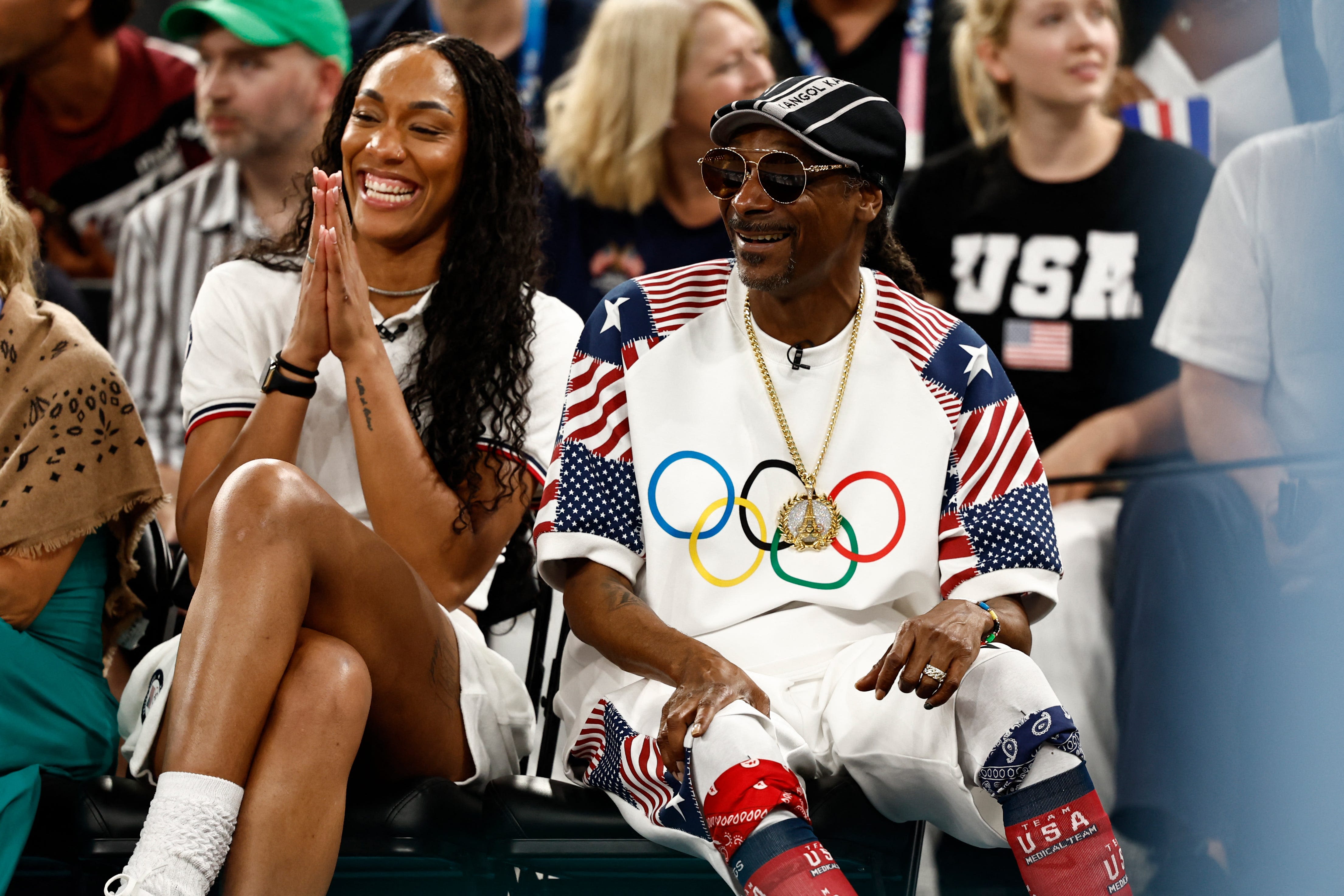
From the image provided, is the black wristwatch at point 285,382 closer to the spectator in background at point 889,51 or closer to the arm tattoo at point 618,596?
the arm tattoo at point 618,596

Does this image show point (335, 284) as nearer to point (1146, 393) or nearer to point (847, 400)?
point (847, 400)

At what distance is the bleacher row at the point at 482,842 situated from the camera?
1.66m

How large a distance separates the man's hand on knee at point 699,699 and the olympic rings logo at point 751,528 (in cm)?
19

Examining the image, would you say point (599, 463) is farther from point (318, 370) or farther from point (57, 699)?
point (57, 699)

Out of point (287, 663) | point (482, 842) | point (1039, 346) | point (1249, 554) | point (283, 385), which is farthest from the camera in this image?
point (1039, 346)

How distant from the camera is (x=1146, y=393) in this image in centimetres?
321

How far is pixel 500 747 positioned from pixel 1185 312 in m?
1.87

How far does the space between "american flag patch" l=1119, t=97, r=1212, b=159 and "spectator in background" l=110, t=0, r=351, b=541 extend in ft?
6.57

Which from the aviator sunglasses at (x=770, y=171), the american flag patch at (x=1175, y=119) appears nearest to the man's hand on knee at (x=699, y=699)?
the aviator sunglasses at (x=770, y=171)

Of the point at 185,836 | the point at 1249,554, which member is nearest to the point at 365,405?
the point at 185,836

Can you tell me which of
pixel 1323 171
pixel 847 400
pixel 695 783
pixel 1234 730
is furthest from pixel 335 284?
pixel 1323 171

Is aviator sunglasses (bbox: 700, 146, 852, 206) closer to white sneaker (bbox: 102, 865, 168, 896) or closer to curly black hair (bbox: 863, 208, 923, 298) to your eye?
curly black hair (bbox: 863, 208, 923, 298)

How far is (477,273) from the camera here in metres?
2.23

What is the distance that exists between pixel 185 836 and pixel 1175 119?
9.58ft
